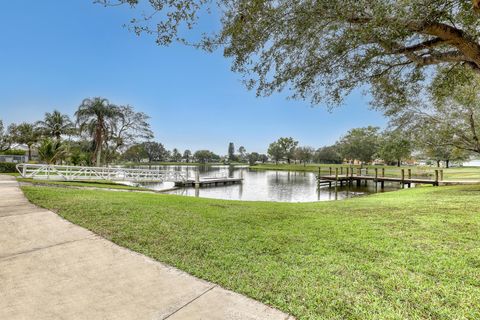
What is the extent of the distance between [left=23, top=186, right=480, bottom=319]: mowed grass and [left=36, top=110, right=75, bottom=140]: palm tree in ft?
107

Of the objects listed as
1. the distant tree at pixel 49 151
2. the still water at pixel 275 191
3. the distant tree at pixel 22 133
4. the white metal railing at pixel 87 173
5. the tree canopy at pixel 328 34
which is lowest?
the still water at pixel 275 191

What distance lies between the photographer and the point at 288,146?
85188 millimetres

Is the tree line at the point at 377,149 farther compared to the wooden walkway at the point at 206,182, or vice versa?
the wooden walkway at the point at 206,182

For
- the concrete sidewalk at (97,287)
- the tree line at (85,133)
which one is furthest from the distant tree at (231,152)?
the concrete sidewalk at (97,287)

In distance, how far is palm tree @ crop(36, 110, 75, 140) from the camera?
31297 millimetres

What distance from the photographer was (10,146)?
38.0 meters

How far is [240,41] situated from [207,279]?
466cm

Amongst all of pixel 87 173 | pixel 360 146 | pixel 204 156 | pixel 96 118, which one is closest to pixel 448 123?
pixel 87 173

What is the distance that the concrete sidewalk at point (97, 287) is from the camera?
6.60 ft

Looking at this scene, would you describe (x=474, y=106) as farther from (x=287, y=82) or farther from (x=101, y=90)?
(x=101, y=90)

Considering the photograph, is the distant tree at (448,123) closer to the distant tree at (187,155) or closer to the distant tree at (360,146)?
the distant tree at (360,146)

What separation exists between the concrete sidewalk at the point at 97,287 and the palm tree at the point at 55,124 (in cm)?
3512

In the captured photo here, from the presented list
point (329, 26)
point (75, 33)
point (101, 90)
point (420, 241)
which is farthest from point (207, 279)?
point (101, 90)

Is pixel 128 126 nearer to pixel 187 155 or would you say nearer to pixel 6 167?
pixel 6 167
